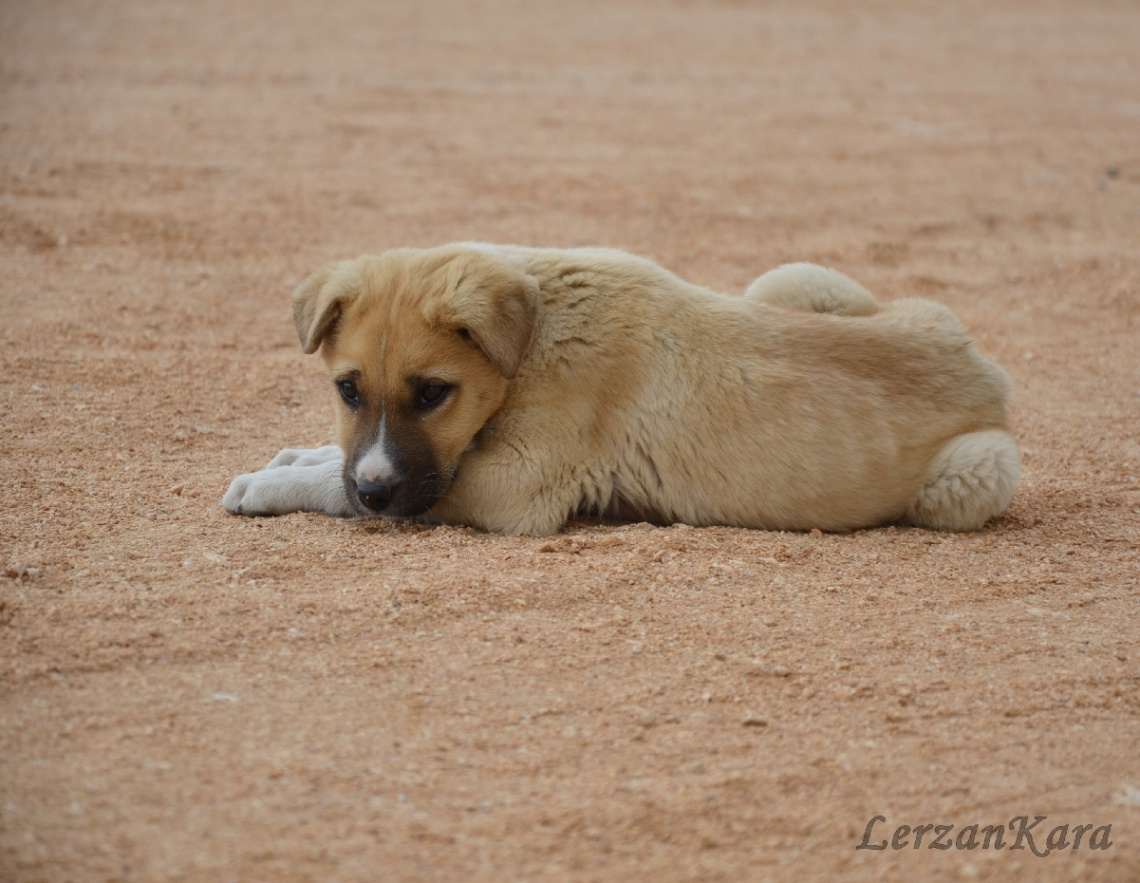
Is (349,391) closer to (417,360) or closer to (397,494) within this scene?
(417,360)

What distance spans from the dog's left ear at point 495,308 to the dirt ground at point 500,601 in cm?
83

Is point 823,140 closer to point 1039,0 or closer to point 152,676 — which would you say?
point 152,676

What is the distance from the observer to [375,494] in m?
5.16

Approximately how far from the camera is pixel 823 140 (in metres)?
14.1

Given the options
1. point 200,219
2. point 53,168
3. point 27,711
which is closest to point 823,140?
point 200,219

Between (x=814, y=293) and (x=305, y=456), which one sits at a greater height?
(x=814, y=293)

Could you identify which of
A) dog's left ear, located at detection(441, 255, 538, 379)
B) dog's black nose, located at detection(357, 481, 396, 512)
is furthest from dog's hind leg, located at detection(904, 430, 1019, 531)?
dog's black nose, located at detection(357, 481, 396, 512)

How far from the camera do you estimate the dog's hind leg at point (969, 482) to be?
18.3 ft

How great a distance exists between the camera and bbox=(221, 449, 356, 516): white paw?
5.57m

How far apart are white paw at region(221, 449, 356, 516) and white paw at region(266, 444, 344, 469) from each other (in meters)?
0.21

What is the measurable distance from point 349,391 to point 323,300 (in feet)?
1.36
